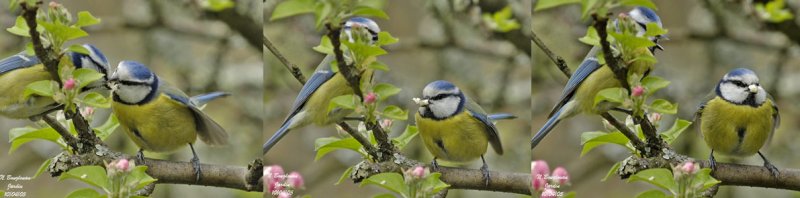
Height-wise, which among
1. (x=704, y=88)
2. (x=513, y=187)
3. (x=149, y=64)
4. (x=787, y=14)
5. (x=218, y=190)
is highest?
(x=787, y=14)

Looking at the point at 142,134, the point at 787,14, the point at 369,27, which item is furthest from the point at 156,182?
the point at 787,14

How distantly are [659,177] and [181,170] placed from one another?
1.57 m

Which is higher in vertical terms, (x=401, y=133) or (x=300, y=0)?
(x=300, y=0)

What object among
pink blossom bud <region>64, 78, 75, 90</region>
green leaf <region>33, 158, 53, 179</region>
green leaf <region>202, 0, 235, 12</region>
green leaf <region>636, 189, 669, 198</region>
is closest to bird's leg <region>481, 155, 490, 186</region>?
green leaf <region>636, 189, 669, 198</region>

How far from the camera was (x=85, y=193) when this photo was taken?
2979mm

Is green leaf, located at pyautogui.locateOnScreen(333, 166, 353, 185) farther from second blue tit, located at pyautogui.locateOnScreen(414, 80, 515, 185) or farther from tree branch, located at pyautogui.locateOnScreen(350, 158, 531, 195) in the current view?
second blue tit, located at pyautogui.locateOnScreen(414, 80, 515, 185)

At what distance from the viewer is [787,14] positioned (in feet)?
9.72

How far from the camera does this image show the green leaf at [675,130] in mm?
2822

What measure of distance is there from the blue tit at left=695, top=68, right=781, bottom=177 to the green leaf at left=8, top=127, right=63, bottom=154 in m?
2.10

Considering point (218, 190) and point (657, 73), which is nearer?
point (657, 73)

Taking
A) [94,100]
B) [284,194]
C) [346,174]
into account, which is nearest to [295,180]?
[284,194]

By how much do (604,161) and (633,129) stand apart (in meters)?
0.21

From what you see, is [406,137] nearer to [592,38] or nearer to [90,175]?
[592,38]

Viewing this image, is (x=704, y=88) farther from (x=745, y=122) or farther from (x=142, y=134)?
(x=142, y=134)
